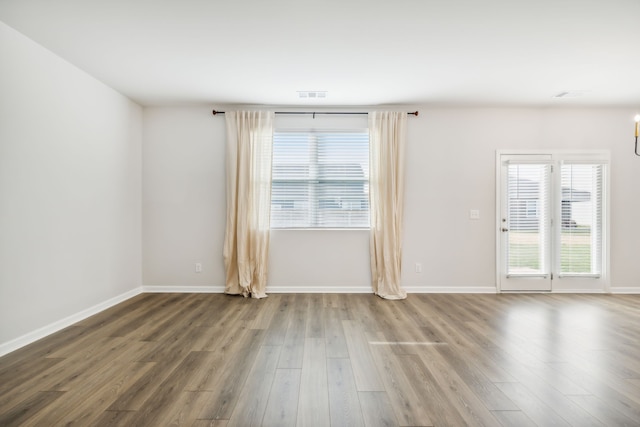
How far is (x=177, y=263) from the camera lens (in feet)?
15.4

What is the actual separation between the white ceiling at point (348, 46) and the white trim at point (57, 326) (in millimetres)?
2637

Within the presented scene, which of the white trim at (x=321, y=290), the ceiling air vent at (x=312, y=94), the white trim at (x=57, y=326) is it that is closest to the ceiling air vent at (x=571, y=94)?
the ceiling air vent at (x=312, y=94)

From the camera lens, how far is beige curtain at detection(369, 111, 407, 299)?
4559mm

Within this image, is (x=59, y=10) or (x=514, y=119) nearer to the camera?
(x=59, y=10)

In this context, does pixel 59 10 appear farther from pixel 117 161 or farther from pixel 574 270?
pixel 574 270

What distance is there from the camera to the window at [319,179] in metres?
4.71

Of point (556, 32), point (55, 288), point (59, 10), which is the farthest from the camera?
point (55, 288)

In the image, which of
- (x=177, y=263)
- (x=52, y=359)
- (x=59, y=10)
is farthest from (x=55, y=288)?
(x=59, y=10)

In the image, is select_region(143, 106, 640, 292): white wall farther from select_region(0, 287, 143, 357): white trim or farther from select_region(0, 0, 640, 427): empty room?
select_region(0, 287, 143, 357): white trim

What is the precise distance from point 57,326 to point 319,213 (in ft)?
10.5

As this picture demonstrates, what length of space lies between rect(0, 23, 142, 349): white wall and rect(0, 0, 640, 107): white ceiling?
329 mm

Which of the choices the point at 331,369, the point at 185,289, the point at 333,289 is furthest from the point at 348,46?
the point at 185,289

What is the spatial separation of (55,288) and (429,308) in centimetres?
405

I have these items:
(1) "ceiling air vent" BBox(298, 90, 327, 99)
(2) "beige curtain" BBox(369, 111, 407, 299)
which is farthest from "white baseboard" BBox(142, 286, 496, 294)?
(1) "ceiling air vent" BBox(298, 90, 327, 99)
